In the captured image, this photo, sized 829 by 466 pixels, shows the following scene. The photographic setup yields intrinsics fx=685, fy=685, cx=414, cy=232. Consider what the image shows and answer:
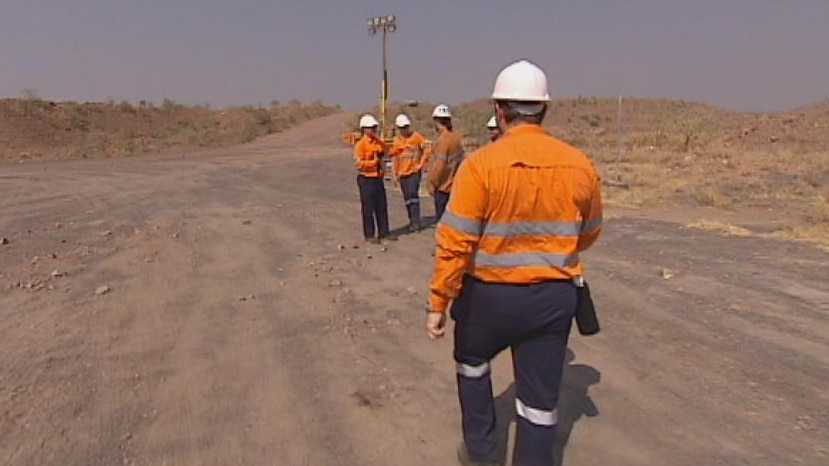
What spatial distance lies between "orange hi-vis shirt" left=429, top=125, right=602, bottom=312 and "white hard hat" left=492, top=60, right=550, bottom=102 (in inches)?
5.0

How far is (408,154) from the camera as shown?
412 inches

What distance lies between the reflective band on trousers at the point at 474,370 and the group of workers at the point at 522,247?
8 cm

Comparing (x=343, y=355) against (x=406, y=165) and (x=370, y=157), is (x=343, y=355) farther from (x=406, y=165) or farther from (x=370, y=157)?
(x=406, y=165)

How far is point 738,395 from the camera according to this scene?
4.40 m

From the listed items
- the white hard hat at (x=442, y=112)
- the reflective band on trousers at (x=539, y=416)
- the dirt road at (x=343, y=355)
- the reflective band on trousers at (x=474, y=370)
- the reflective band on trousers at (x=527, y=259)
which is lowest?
the dirt road at (x=343, y=355)

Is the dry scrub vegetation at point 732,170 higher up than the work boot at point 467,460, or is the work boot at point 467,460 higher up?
the work boot at point 467,460

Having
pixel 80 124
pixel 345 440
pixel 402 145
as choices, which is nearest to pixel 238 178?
pixel 402 145

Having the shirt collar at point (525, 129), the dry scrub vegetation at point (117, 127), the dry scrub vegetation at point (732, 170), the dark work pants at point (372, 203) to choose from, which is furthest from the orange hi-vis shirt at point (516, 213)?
the dry scrub vegetation at point (117, 127)

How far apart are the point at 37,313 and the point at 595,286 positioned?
5453 mm

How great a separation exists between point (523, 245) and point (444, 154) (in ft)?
19.8

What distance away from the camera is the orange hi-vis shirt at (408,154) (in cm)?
1043

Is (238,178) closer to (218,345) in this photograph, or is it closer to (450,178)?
(450,178)

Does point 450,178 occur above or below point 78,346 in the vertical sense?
above

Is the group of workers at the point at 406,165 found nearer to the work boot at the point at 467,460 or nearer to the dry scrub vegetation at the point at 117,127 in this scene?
the work boot at the point at 467,460
